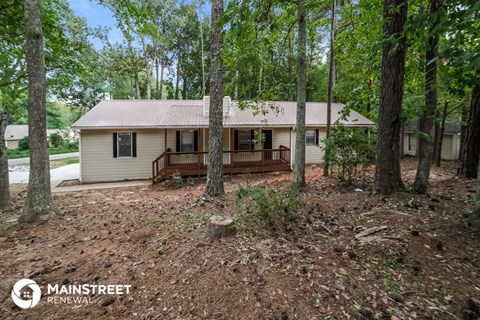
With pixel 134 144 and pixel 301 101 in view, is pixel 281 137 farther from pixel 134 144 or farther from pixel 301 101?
pixel 134 144

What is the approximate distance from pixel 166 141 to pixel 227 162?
3124 millimetres

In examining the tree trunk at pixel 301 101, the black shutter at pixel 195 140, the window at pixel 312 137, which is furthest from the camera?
the window at pixel 312 137

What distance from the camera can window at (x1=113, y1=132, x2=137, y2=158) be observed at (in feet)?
37.7

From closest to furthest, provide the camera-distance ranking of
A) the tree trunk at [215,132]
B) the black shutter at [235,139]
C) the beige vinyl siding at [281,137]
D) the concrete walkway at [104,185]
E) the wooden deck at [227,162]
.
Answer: the tree trunk at [215,132] < the concrete walkway at [104,185] < the wooden deck at [227,162] < the black shutter at [235,139] < the beige vinyl siding at [281,137]

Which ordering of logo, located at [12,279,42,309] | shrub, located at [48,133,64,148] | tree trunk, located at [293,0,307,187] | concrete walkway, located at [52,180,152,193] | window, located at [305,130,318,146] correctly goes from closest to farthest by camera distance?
logo, located at [12,279,42,309], tree trunk, located at [293,0,307,187], concrete walkway, located at [52,180,152,193], window, located at [305,130,318,146], shrub, located at [48,133,64,148]

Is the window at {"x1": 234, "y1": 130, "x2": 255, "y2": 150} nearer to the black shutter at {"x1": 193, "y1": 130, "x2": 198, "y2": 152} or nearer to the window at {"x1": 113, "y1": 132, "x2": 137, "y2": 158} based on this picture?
the black shutter at {"x1": 193, "y1": 130, "x2": 198, "y2": 152}

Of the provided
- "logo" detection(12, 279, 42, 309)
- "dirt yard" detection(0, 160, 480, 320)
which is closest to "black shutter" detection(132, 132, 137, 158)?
"dirt yard" detection(0, 160, 480, 320)

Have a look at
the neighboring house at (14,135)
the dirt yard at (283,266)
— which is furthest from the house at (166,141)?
the neighboring house at (14,135)

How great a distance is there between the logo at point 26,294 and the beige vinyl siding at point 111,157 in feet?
30.4

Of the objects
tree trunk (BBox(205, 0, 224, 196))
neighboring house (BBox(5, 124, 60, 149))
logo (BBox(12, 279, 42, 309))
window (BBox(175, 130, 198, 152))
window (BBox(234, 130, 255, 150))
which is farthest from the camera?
neighboring house (BBox(5, 124, 60, 149))

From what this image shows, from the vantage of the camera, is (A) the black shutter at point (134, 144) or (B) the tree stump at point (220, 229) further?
(A) the black shutter at point (134, 144)

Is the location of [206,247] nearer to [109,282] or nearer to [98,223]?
[109,282]

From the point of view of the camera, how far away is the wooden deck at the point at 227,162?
10.9 metres

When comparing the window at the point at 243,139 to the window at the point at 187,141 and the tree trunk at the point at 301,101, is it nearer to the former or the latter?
the window at the point at 187,141
